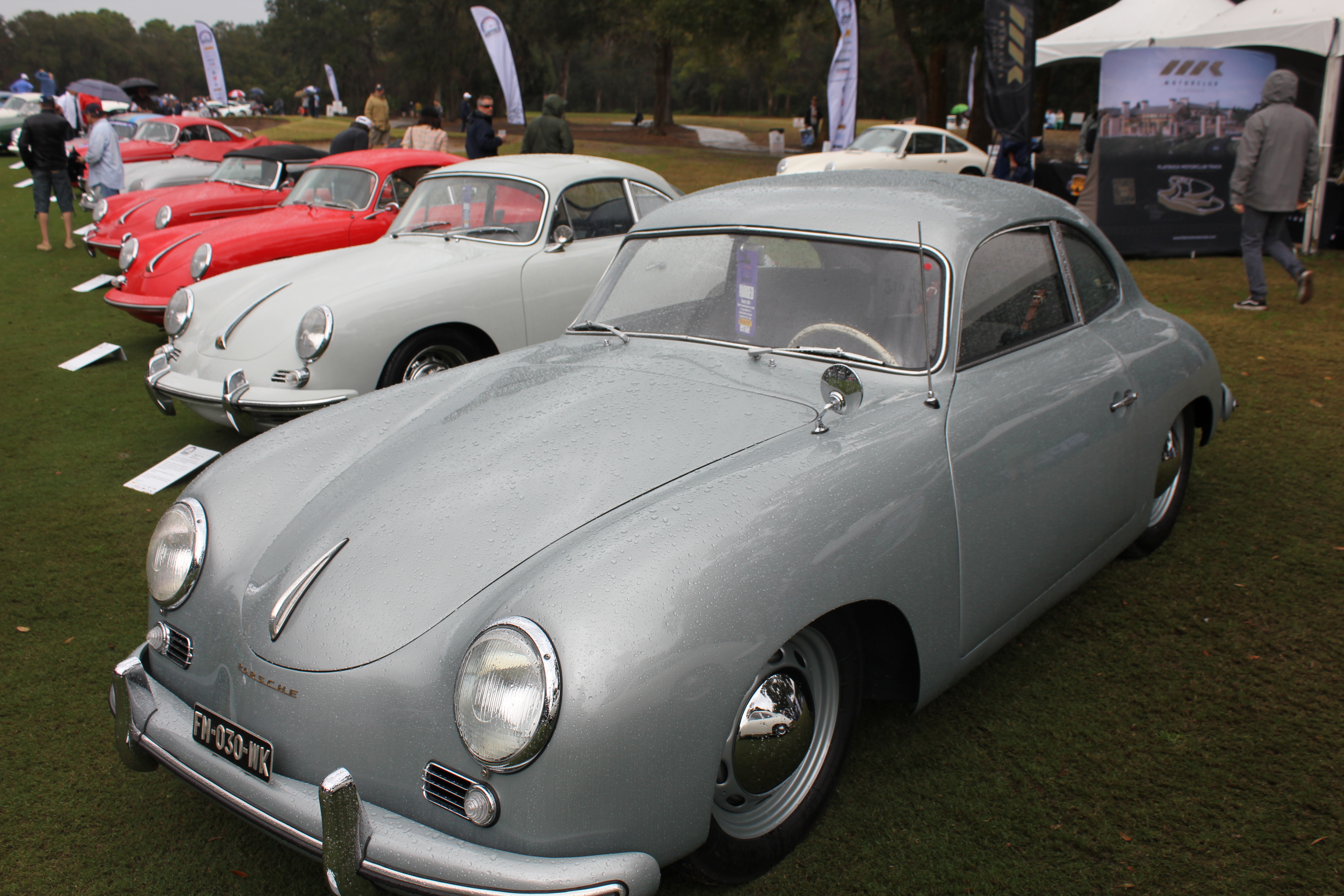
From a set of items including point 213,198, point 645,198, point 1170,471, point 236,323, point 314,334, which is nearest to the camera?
point 1170,471

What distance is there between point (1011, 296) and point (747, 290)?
863 mm

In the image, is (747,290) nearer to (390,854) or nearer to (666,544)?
(666,544)

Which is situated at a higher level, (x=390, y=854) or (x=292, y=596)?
(x=292, y=596)

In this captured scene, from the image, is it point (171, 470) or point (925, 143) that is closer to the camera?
point (171, 470)

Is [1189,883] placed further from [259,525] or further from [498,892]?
[259,525]

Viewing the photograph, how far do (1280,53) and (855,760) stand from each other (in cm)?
1270

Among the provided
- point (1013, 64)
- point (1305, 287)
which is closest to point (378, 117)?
point (1013, 64)

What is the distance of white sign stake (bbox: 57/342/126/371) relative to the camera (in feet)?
23.5

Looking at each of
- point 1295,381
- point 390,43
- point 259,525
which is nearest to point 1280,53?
point 1295,381

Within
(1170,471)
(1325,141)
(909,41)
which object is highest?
(909,41)

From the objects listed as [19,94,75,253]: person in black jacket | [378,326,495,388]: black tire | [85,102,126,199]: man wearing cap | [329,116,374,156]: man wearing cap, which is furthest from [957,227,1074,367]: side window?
[19,94,75,253]: person in black jacket

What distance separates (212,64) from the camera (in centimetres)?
3209

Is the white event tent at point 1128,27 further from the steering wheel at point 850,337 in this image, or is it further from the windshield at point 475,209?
the steering wheel at point 850,337

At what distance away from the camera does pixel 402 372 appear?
17.2 feet
